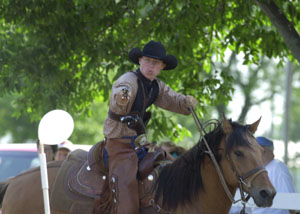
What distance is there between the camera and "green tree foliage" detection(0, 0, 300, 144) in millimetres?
8242

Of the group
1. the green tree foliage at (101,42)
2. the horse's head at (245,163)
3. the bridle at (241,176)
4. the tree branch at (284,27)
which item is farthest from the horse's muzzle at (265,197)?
the green tree foliage at (101,42)

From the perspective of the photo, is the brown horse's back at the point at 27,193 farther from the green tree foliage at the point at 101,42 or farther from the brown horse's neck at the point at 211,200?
the green tree foliage at the point at 101,42

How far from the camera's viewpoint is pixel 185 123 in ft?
100

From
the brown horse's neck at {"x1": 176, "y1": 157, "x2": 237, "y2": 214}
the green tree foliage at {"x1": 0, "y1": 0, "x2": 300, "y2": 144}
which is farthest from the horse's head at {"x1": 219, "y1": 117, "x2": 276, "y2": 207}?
the green tree foliage at {"x1": 0, "y1": 0, "x2": 300, "y2": 144}

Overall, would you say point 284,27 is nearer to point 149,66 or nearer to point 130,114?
point 149,66

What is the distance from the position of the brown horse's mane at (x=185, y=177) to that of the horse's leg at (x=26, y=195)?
4.09ft

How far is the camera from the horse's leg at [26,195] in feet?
18.2

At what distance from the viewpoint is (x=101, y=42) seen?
853 cm

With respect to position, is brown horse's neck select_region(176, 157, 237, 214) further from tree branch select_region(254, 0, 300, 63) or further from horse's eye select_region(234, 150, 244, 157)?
tree branch select_region(254, 0, 300, 63)

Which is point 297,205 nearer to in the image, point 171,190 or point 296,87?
point 171,190

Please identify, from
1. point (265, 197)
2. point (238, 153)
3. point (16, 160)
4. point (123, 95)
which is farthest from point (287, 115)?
point (123, 95)

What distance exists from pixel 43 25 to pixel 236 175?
468 centimetres

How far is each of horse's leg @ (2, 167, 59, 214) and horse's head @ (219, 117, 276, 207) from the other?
185 centimetres

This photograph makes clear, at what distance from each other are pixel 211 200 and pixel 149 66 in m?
1.35
